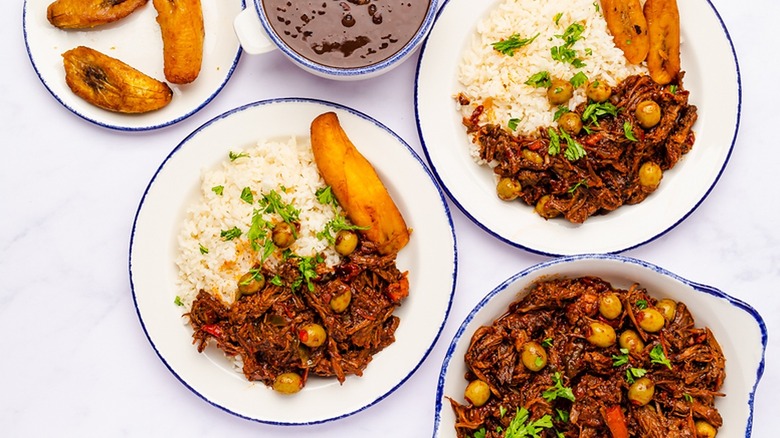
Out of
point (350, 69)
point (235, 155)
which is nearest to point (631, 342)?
point (350, 69)

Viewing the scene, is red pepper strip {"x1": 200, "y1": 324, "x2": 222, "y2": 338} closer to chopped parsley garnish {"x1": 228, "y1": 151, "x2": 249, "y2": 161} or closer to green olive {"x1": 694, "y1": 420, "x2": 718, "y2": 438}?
chopped parsley garnish {"x1": 228, "y1": 151, "x2": 249, "y2": 161}

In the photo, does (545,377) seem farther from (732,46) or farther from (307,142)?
(732,46)

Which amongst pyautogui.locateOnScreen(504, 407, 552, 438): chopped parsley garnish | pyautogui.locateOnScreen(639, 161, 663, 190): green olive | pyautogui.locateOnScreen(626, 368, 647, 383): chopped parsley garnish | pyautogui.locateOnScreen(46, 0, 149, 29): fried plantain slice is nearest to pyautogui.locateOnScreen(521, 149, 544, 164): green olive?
pyautogui.locateOnScreen(639, 161, 663, 190): green olive

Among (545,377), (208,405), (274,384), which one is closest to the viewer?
(545,377)

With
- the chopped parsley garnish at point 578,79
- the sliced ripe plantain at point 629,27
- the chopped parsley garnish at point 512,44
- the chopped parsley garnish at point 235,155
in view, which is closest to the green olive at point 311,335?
the chopped parsley garnish at point 235,155

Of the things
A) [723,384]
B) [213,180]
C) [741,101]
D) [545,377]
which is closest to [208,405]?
[213,180]

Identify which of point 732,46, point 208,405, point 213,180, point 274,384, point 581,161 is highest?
point 732,46
